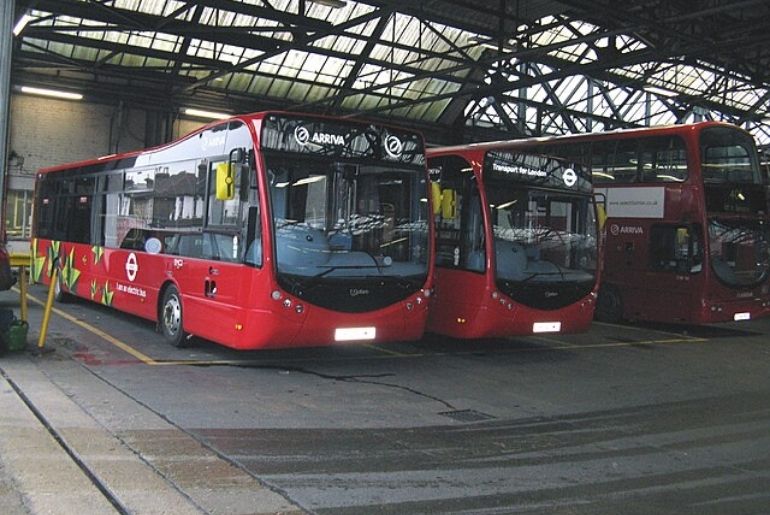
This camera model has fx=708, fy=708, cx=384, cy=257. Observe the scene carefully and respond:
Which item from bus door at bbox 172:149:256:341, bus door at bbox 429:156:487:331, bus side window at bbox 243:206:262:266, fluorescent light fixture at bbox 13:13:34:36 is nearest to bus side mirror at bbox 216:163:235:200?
bus door at bbox 172:149:256:341

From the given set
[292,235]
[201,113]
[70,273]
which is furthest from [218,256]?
[201,113]

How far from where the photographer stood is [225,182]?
8.31 meters

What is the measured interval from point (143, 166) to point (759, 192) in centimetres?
1202

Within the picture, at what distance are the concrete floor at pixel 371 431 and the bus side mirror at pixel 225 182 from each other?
7.18ft

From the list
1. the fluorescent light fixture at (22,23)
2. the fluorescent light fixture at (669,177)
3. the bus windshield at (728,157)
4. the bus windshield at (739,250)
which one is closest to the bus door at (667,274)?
the bus windshield at (739,250)

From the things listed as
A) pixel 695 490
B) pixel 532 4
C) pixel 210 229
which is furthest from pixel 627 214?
pixel 695 490

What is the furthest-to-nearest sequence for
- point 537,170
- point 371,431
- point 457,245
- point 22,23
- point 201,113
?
point 201,113 < point 22,23 < point 537,170 < point 457,245 < point 371,431

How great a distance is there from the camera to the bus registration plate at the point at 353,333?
860cm

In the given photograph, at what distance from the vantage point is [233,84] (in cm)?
2672

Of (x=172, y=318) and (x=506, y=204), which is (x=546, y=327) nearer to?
(x=506, y=204)

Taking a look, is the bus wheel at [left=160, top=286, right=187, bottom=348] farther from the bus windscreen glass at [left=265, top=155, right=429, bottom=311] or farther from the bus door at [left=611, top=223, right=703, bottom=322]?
the bus door at [left=611, top=223, right=703, bottom=322]

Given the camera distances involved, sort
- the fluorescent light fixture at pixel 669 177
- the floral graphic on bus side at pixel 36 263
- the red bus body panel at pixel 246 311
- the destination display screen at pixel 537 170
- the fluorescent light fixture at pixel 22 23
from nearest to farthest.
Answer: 1. the red bus body panel at pixel 246 311
2. the destination display screen at pixel 537 170
3. the fluorescent light fixture at pixel 669 177
4. the floral graphic on bus side at pixel 36 263
5. the fluorescent light fixture at pixel 22 23

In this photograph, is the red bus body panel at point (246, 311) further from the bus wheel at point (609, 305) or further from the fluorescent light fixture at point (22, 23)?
the fluorescent light fixture at point (22, 23)

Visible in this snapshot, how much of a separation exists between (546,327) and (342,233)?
3634 mm
